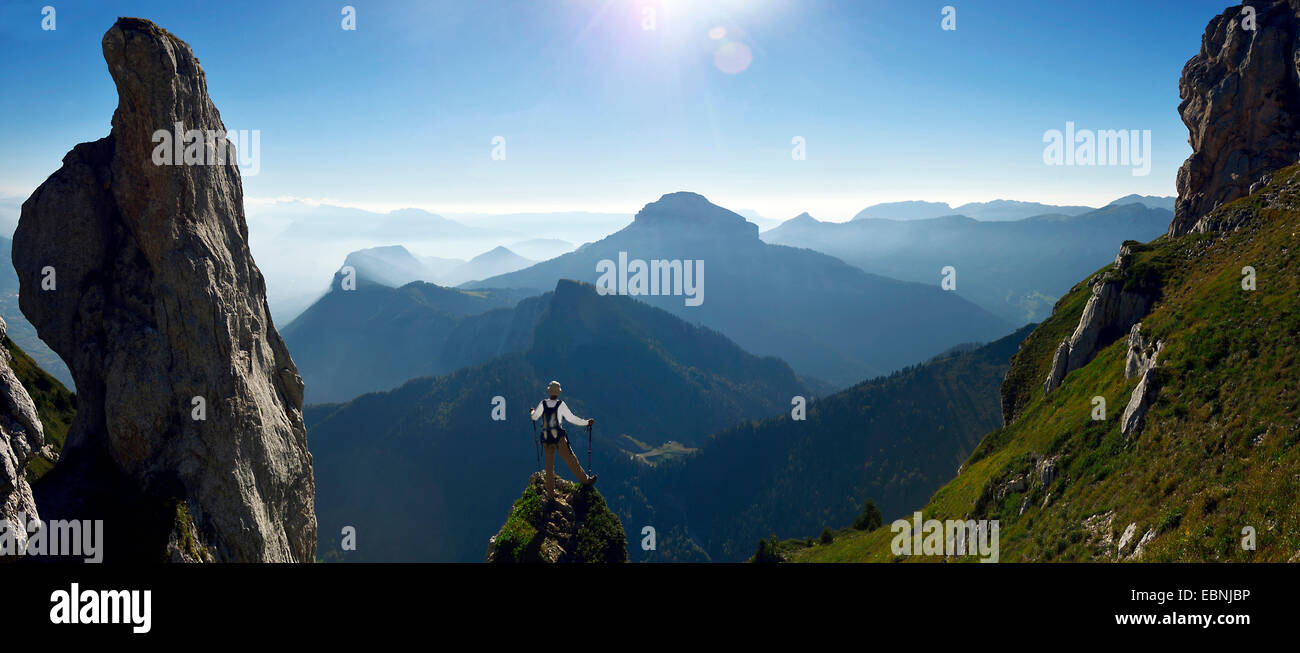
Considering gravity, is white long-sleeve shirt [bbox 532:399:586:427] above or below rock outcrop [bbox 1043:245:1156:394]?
below

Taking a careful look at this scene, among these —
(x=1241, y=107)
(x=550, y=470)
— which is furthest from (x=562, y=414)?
(x=1241, y=107)

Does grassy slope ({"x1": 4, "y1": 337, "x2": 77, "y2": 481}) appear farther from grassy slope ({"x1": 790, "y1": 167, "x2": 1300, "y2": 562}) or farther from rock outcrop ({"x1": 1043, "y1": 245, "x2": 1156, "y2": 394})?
rock outcrop ({"x1": 1043, "y1": 245, "x2": 1156, "y2": 394})

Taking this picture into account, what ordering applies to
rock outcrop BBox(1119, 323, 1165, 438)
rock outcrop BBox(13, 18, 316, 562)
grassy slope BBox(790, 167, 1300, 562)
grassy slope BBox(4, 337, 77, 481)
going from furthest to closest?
grassy slope BBox(4, 337, 77, 481)
rock outcrop BBox(1119, 323, 1165, 438)
grassy slope BBox(790, 167, 1300, 562)
rock outcrop BBox(13, 18, 316, 562)

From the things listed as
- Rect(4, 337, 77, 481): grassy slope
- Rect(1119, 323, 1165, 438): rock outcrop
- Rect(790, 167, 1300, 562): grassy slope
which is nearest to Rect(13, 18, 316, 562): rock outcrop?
Rect(4, 337, 77, 481): grassy slope

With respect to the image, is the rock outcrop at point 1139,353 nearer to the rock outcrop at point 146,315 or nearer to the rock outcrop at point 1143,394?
the rock outcrop at point 1143,394

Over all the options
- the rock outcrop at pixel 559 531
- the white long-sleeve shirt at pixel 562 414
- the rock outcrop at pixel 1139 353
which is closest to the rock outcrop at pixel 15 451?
the rock outcrop at pixel 559 531
